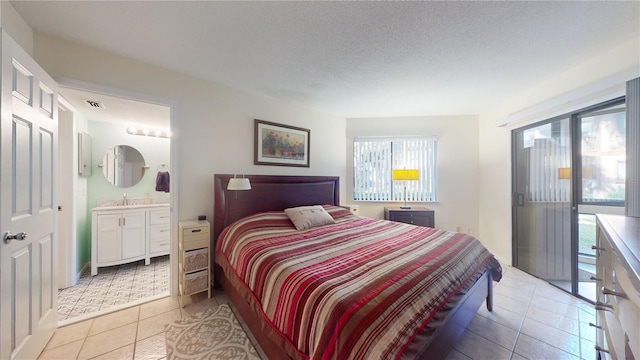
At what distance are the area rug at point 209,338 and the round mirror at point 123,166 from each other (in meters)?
2.62

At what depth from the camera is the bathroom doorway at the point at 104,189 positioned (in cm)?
225

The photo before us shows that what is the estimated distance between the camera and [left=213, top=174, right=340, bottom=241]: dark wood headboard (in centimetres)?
252

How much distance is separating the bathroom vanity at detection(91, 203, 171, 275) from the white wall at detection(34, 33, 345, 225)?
38.0 inches

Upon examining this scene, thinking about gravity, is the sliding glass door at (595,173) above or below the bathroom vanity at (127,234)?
above

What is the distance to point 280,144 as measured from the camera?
318cm

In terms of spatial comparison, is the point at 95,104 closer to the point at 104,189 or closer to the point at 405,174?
the point at 104,189

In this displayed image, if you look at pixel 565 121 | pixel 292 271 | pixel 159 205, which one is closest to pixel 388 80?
pixel 565 121

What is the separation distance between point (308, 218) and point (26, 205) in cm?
212

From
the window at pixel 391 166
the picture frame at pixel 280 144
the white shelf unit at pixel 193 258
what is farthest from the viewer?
the window at pixel 391 166

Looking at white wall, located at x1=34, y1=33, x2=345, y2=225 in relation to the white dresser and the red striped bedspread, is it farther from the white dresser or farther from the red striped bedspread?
the white dresser

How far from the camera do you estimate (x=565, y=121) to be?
2.45m

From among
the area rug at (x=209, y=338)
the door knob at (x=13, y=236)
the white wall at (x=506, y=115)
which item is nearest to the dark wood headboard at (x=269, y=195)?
the area rug at (x=209, y=338)

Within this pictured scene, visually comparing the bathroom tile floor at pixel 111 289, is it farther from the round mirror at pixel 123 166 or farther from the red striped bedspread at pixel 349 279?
the round mirror at pixel 123 166

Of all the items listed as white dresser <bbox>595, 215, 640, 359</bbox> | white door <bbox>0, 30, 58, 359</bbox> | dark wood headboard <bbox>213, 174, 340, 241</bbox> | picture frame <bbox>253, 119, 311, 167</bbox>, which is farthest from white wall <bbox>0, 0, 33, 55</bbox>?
white dresser <bbox>595, 215, 640, 359</bbox>
